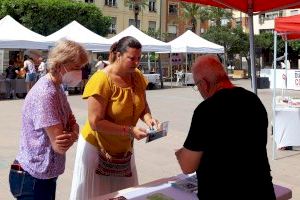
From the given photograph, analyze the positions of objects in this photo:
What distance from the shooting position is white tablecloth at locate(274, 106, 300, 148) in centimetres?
733

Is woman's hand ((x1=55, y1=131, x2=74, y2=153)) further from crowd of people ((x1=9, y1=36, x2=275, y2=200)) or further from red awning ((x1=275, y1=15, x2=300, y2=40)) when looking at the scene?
red awning ((x1=275, y1=15, x2=300, y2=40))

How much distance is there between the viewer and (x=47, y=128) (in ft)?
7.85

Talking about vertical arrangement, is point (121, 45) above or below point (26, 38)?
below

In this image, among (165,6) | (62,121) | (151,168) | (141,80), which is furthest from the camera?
(165,6)

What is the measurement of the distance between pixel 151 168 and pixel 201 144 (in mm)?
4452

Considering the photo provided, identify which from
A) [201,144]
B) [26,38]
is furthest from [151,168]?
[26,38]

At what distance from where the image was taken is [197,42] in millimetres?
22906

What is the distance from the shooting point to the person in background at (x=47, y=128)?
7.90 feet

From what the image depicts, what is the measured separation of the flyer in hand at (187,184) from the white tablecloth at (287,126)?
4783mm

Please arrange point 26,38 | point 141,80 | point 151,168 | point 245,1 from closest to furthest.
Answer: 1. point 141,80
2. point 245,1
3. point 151,168
4. point 26,38

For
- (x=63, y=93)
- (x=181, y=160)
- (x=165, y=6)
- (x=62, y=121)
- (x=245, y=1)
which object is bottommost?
(x=181, y=160)

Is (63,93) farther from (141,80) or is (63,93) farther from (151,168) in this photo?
(151,168)

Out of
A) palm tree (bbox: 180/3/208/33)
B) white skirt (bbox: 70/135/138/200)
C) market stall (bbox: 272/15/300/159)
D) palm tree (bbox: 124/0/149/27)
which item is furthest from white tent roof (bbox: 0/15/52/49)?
palm tree (bbox: 180/3/208/33)

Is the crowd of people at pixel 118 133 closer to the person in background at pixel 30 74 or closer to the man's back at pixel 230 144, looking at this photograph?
the man's back at pixel 230 144
